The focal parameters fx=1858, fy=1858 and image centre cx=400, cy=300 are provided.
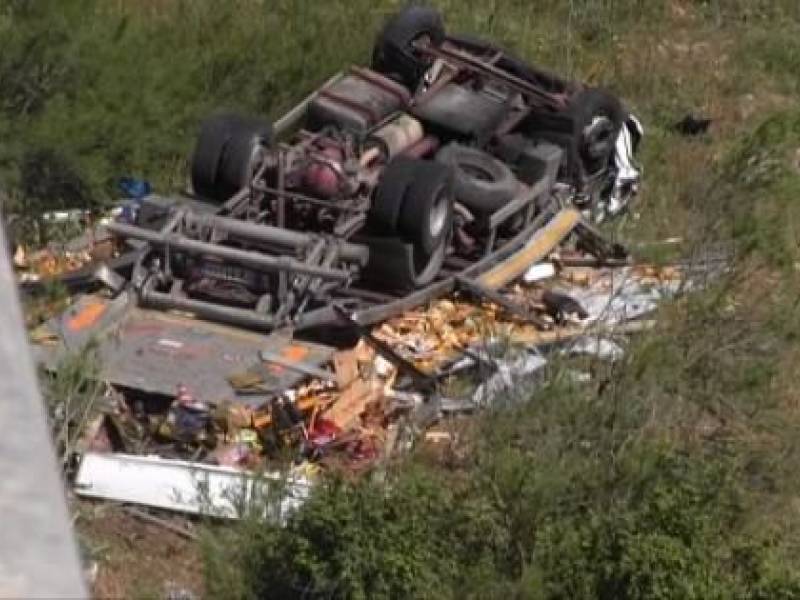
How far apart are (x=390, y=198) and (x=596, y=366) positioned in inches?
54.9

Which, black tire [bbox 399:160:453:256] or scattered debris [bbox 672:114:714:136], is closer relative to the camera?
black tire [bbox 399:160:453:256]

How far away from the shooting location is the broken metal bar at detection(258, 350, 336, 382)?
717cm

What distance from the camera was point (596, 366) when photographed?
748cm

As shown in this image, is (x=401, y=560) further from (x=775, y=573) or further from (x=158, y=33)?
(x=158, y=33)

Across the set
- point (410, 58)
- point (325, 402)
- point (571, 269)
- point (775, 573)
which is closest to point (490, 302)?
point (571, 269)

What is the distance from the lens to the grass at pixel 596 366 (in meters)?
5.52

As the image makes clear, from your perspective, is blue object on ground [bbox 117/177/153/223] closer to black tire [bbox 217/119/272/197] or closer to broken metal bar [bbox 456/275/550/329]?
black tire [bbox 217/119/272/197]

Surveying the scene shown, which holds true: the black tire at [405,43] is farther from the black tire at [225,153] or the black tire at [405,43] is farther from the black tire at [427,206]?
the black tire at [427,206]

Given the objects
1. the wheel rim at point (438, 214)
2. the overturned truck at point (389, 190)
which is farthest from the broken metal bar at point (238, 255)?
the wheel rim at point (438, 214)

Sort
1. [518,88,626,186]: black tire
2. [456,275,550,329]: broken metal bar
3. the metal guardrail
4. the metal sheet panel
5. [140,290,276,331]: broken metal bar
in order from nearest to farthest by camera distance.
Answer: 1. the metal guardrail
2. the metal sheet panel
3. [140,290,276,331]: broken metal bar
4. [456,275,550,329]: broken metal bar
5. [518,88,626,186]: black tire

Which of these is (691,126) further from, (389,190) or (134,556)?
(134,556)

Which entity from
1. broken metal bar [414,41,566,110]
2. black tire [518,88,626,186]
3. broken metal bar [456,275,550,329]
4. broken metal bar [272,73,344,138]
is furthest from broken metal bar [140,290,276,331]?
broken metal bar [414,41,566,110]

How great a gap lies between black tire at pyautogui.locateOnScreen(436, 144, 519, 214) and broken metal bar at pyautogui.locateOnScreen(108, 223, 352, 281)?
126cm

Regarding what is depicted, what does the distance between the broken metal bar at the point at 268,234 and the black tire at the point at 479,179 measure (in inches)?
35.9
